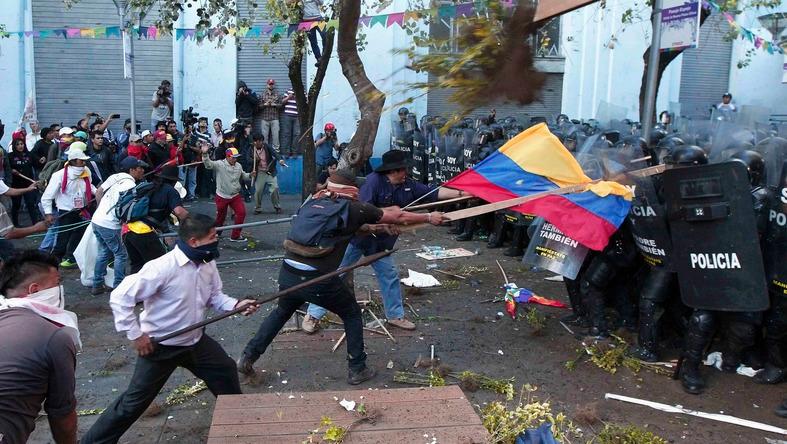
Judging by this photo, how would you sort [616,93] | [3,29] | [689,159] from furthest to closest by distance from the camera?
[616,93], [3,29], [689,159]

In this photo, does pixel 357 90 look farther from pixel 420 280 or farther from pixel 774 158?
pixel 774 158

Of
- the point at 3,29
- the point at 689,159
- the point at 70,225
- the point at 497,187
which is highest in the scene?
the point at 3,29

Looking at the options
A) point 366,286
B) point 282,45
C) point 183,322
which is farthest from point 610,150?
point 282,45

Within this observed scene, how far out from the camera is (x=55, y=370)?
3209 mm

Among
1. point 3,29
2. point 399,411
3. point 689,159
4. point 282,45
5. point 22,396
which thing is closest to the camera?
point 22,396

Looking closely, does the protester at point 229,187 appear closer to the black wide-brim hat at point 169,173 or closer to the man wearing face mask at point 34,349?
the black wide-brim hat at point 169,173

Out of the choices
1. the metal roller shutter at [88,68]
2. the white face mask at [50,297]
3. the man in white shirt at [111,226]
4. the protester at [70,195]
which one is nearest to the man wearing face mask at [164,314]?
the white face mask at [50,297]

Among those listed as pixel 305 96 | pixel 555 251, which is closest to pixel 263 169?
pixel 305 96

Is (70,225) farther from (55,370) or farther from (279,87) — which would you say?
(279,87)

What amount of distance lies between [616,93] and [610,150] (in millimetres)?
13409

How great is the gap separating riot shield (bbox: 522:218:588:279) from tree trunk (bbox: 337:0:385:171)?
1.90 metres

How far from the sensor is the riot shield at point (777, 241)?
493 centimetres

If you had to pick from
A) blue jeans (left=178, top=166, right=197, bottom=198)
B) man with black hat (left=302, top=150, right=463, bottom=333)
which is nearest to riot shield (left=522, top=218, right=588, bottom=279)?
man with black hat (left=302, top=150, right=463, bottom=333)

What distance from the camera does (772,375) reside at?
5.50m
